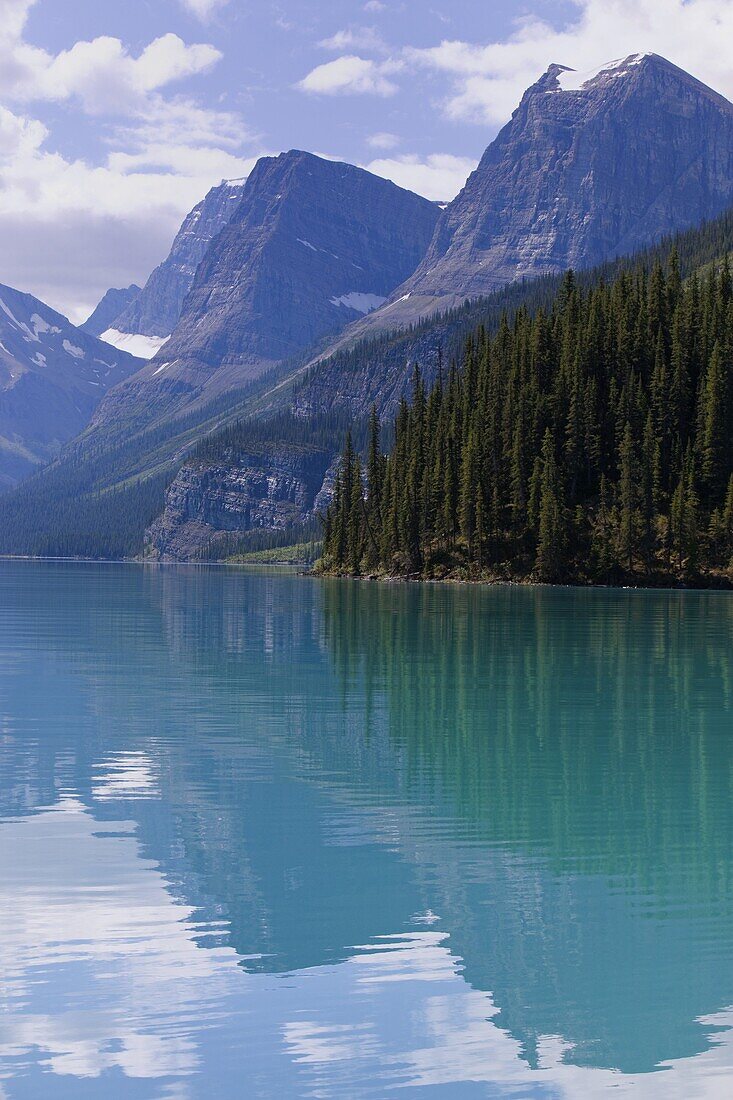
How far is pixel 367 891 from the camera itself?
61.1 feet

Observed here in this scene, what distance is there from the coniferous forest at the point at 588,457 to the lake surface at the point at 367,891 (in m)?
114

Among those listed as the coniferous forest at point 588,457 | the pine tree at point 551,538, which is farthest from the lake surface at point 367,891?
the coniferous forest at point 588,457

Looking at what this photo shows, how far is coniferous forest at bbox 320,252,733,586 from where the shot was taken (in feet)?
511

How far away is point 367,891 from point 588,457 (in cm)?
15722

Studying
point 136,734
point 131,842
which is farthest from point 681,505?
point 131,842

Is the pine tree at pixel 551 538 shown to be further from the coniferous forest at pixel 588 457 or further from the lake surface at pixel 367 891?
the lake surface at pixel 367 891

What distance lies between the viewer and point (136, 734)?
34.1 metres

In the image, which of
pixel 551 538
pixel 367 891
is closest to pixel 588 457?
pixel 551 538

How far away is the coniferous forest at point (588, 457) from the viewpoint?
155875 mm

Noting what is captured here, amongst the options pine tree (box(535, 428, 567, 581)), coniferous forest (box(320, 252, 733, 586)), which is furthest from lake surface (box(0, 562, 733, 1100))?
coniferous forest (box(320, 252, 733, 586))

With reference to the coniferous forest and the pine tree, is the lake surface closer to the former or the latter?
the pine tree

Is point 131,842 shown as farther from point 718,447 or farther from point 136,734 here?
point 718,447

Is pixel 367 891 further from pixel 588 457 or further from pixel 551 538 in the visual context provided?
pixel 588 457

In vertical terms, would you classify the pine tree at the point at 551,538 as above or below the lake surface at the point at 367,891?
above
